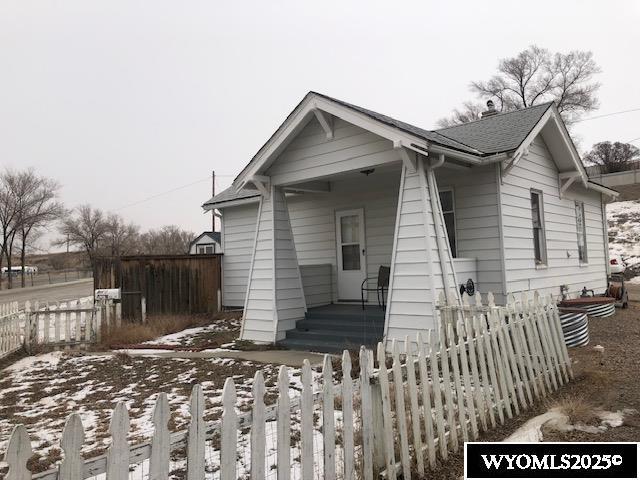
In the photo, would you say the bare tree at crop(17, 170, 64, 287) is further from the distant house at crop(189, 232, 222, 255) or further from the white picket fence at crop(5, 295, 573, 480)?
the white picket fence at crop(5, 295, 573, 480)

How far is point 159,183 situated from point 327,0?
52455 millimetres

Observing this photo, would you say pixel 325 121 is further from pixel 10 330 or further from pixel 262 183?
pixel 10 330

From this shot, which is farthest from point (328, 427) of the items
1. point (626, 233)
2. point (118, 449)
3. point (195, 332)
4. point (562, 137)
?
point (626, 233)

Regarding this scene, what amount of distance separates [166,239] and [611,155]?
5838 cm

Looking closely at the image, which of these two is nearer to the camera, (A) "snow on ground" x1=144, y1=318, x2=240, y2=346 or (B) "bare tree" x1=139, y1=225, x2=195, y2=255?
(A) "snow on ground" x1=144, y1=318, x2=240, y2=346

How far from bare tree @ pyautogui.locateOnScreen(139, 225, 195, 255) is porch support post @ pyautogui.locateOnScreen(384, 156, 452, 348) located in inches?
2223

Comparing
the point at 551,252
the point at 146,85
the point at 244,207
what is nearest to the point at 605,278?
the point at 551,252

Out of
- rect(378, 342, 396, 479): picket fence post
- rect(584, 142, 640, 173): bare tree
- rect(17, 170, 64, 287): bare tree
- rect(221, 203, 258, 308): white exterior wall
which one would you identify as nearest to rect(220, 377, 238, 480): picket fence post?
rect(378, 342, 396, 479): picket fence post

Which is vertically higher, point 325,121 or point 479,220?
point 325,121

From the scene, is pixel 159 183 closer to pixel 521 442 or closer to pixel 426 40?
pixel 426 40

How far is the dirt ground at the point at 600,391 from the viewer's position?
3646mm

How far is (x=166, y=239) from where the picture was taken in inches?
2670

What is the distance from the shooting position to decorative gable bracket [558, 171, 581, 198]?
10977 mm

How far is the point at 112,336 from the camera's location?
955cm
